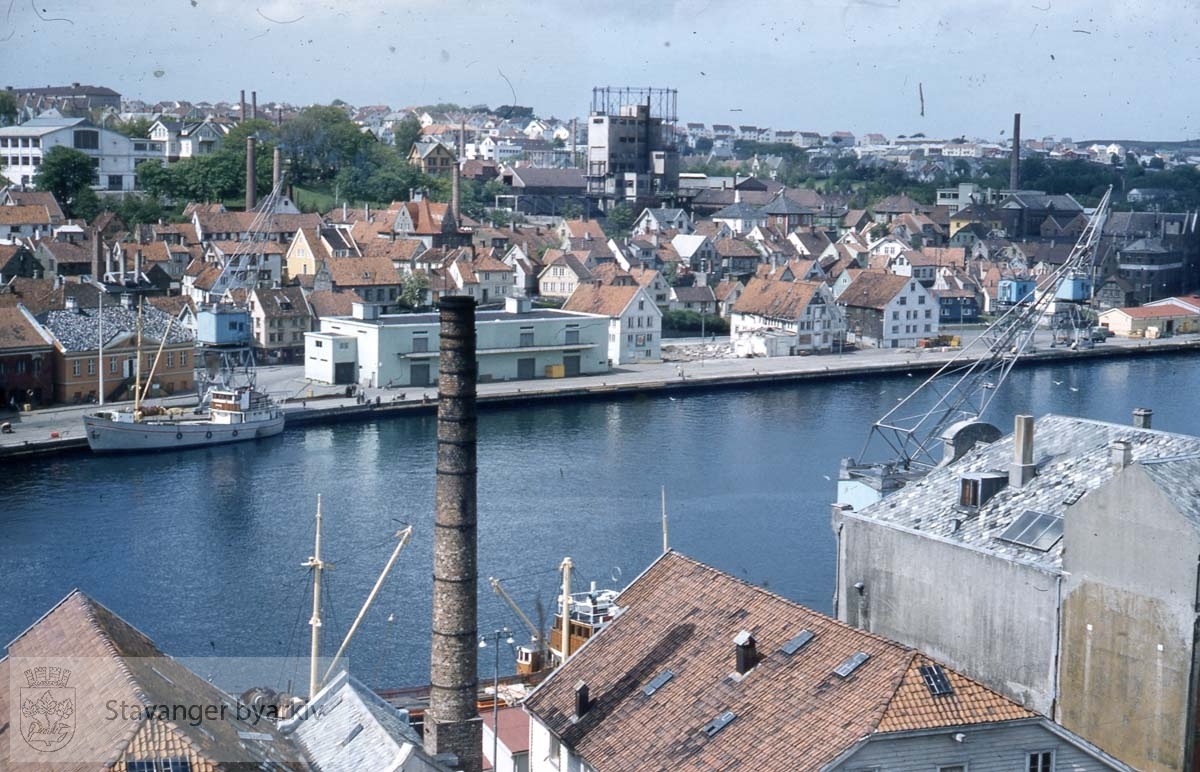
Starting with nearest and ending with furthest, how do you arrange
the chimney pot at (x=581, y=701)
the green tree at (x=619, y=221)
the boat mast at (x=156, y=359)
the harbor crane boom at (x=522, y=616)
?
the chimney pot at (x=581, y=701) < the harbor crane boom at (x=522, y=616) < the boat mast at (x=156, y=359) < the green tree at (x=619, y=221)

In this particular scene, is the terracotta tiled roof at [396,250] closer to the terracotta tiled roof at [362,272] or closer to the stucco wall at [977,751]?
the terracotta tiled roof at [362,272]

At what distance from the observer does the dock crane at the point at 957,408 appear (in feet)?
35.1

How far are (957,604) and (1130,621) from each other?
95 cm

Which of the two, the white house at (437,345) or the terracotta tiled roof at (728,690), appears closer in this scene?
the terracotta tiled roof at (728,690)

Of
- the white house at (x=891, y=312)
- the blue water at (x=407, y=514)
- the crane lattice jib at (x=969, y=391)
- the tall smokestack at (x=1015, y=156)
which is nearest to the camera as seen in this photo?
the blue water at (x=407, y=514)

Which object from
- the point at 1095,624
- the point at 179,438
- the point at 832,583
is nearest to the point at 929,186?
the point at 179,438

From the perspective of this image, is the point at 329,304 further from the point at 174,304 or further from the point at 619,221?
the point at 619,221

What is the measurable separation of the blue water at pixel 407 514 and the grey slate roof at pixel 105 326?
243 cm

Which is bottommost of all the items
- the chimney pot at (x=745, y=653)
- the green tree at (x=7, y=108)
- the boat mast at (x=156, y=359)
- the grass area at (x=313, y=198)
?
the chimney pot at (x=745, y=653)

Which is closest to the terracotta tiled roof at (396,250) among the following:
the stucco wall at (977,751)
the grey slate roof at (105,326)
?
the grey slate roof at (105,326)

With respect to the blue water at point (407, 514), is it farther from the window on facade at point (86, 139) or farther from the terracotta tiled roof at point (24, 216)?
the window on facade at point (86, 139)

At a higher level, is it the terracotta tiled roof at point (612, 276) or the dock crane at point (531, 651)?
the terracotta tiled roof at point (612, 276)

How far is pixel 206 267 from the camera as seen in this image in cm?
2623

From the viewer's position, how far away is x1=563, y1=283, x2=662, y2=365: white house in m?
23.4
